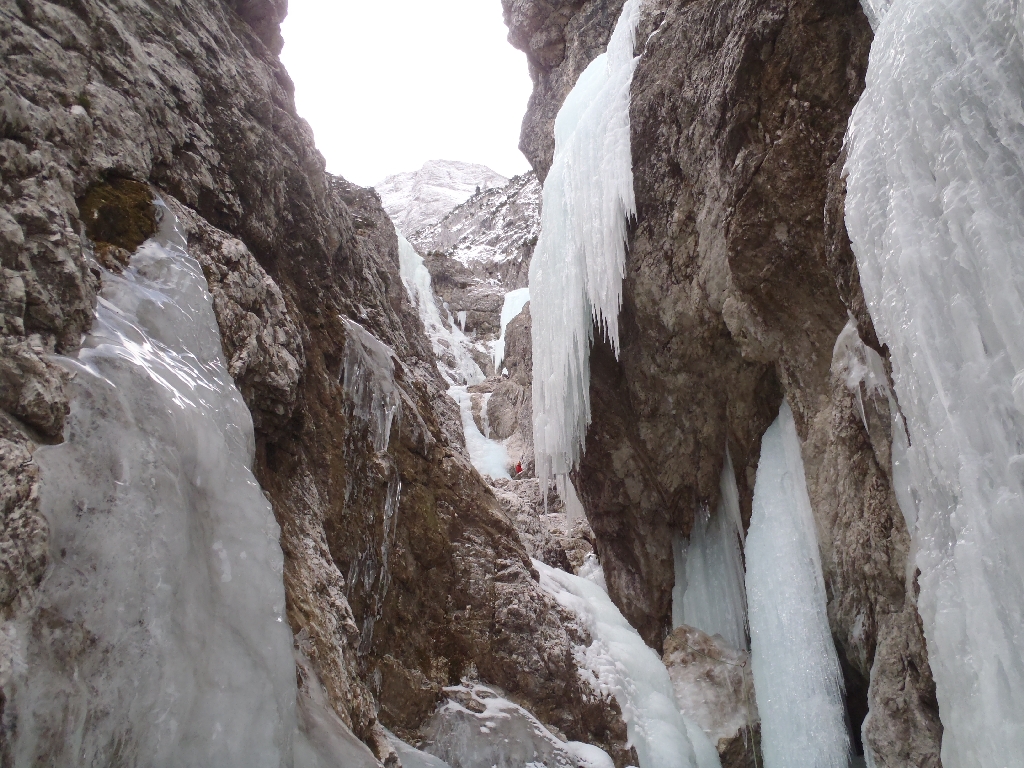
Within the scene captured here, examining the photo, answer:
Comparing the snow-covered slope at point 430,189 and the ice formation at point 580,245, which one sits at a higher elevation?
the snow-covered slope at point 430,189

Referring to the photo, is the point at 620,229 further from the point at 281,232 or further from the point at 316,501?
the point at 316,501

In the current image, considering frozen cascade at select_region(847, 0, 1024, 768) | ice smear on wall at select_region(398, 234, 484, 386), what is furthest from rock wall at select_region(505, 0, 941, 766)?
ice smear on wall at select_region(398, 234, 484, 386)

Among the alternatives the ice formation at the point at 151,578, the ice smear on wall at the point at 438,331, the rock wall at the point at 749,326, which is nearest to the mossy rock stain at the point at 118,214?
the ice formation at the point at 151,578

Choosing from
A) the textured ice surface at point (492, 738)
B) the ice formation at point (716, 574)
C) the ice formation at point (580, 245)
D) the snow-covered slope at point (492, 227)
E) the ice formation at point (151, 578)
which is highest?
the snow-covered slope at point (492, 227)

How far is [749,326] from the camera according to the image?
6.98m

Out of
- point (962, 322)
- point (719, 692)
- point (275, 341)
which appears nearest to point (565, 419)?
point (719, 692)

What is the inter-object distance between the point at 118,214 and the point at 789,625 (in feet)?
21.7

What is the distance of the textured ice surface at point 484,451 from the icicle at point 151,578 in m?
13.6

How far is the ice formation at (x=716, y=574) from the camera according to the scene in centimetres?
822

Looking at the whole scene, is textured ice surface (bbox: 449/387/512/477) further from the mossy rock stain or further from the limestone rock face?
the mossy rock stain

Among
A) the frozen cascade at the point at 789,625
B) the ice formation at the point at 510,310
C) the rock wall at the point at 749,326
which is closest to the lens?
the rock wall at the point at 749,326

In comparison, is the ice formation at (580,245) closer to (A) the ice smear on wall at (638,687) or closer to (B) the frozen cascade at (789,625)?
(B) the frozen cascade at (789,625)

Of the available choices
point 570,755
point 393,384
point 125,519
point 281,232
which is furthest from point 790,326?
point 125,519

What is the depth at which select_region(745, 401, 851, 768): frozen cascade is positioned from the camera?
6.09 m
